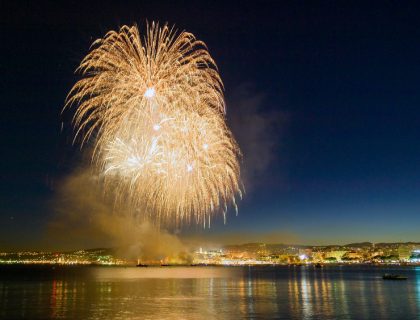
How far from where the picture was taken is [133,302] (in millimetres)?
39844

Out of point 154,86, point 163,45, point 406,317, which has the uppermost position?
point 163,45

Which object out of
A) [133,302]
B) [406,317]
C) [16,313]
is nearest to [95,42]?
[16,313]

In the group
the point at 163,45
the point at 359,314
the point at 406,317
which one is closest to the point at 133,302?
the point at 359,314

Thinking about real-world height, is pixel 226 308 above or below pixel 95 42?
below

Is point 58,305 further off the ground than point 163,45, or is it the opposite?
point 163,45

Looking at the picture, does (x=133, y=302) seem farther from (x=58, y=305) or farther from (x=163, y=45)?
(x=163, y=45)

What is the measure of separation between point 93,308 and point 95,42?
21.6 meters

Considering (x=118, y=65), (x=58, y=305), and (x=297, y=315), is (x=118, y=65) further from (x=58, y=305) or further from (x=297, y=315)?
(x=58, y=305)

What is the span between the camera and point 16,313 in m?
33.3

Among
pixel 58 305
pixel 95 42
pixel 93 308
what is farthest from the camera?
pixel 58 305

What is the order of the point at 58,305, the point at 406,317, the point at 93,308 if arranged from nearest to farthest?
the point at 406,317 → the point at 93,308 → the point at 58,305

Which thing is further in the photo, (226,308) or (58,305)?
(58,305)

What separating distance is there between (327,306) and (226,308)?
8795 millimetres

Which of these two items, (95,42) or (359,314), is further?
(359,314)
